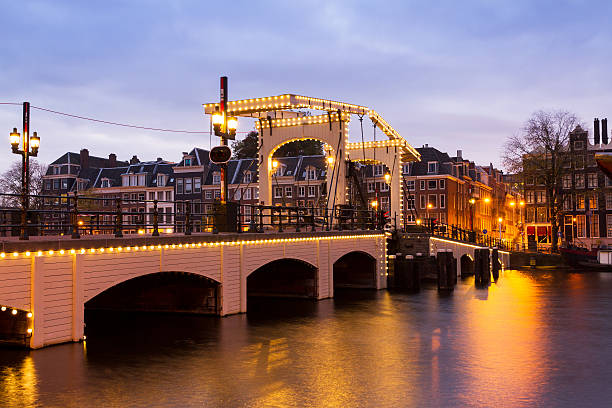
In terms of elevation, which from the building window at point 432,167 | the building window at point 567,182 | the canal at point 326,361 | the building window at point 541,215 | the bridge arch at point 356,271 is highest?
the building window at point 432,167

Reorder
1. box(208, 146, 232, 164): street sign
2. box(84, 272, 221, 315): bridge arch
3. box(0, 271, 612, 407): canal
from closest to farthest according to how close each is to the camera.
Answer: box(0, 271, 612, 407): canal < box(208, 146, 232, 164): street sign < box(84, 272, 221, 315): bridge arch

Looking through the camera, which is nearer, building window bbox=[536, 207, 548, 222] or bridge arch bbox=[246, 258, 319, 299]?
bridge arch bbox=[246, 258, 319, 299]

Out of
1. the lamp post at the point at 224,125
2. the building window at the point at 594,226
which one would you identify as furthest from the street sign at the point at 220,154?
the building window at the point at 594,226

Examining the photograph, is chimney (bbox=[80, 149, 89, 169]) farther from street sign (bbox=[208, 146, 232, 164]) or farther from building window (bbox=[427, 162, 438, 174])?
street sign (bbox=[208, 146, 232, 164])

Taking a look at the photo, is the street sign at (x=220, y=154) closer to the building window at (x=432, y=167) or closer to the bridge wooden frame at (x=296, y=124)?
the bridge wooden frame at (x=296, y=124)

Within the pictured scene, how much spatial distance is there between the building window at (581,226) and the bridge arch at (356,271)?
137ft

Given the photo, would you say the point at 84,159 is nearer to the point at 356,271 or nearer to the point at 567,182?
the point at 567,182

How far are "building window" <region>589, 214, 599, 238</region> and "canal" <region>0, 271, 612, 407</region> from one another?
45677mm

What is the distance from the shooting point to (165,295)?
2028 cm

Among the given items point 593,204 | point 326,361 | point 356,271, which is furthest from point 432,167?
point 326,361

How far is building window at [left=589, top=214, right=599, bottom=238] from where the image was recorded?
205ft

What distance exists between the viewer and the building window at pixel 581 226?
63.6m

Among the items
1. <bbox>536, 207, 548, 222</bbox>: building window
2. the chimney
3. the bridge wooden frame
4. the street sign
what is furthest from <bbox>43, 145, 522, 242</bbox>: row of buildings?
the street sign

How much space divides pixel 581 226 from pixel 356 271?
42332mm
